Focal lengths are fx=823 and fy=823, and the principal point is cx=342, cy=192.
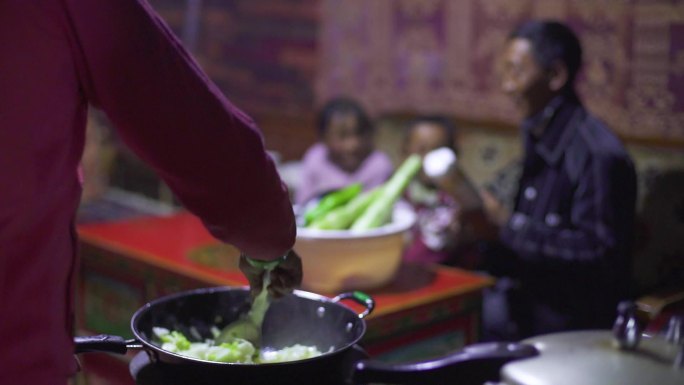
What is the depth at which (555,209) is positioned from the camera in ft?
8.69

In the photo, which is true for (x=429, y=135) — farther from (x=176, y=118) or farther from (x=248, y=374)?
(x=176, y=118)

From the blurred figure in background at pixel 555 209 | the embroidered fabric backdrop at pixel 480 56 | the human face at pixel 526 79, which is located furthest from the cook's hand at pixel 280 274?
the embroidered fabric backdrop at pixel 480 56

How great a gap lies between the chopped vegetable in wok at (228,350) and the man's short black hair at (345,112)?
271cm

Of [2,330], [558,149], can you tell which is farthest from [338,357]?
[558,149]

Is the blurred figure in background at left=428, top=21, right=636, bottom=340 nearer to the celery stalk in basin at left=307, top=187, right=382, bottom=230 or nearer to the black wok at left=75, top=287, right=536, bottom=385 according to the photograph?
the celery stalk in basin at left=307, top=187, right=382, bottom=230

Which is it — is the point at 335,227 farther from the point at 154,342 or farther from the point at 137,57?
the point at 137,57

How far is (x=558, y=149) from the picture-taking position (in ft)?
8.78

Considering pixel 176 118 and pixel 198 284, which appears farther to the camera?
pixel 198 284

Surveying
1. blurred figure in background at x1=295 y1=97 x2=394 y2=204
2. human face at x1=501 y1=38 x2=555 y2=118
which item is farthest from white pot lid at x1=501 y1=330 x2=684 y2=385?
blurred figure in background at x1=295 y1=97 x2=394 y2=204

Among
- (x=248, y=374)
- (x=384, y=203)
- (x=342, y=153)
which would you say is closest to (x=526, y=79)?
(x=384, y=203)

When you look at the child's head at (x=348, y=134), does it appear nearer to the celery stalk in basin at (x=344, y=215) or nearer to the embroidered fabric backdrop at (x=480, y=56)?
the embroidered fabric backdrop at (x=480, y=56)

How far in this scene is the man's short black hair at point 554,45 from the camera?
9.03 feet

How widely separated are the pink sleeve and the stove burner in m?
0.19

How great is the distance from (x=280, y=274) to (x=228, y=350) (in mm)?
142
